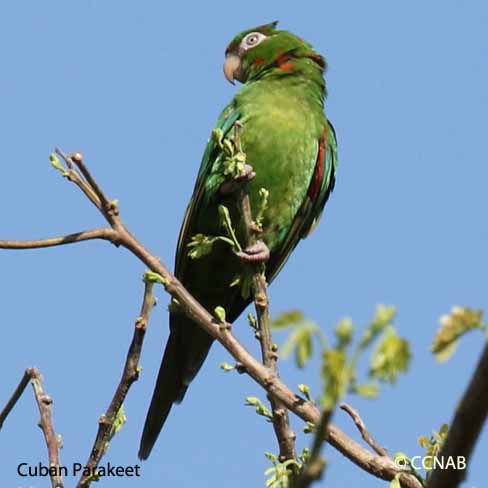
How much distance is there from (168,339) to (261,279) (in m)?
1.37

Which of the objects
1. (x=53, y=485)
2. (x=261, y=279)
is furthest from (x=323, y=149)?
(x=53, y=485)

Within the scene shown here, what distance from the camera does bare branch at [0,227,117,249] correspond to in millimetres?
2713

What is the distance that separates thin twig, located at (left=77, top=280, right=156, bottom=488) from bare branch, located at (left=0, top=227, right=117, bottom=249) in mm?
281

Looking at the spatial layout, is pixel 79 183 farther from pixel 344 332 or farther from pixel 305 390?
pixel 344 332

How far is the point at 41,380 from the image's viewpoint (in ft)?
9.08

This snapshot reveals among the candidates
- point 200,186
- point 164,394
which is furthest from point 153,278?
point 200,186

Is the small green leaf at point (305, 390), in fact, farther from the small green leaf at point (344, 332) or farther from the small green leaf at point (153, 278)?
the small green leaf at point (344, 332)

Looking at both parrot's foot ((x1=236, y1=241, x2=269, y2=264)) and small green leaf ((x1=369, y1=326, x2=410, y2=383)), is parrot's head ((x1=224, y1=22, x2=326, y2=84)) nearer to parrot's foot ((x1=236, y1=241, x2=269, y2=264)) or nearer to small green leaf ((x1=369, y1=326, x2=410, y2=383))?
parrot's foot ((x1=236, y1=241, x2=269, y2=264))

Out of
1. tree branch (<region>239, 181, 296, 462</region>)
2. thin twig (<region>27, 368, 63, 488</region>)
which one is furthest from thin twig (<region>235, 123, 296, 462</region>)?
thin twig (<region>27, 368, 63, 488</region>)

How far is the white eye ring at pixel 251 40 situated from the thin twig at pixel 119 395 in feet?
11.5

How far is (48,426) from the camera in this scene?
8.67 ft

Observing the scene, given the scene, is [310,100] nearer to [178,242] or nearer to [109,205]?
[178,242]

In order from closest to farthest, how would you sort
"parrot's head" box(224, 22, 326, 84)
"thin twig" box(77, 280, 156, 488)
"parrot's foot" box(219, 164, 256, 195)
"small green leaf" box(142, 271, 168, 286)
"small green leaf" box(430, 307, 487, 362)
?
"small green leaf" box(430, 307, 487, 362) → "thin twig" box(77, 280, 156, 488) → "small green leaf" box(142, 271, 168, 286) → "parrot's foot" box(219, 164, 256, 195) → "parrot's head" box(224, 22, 326, 84)

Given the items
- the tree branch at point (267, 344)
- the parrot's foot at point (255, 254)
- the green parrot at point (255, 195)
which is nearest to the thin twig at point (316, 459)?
the tree branch at point (267, 344)
